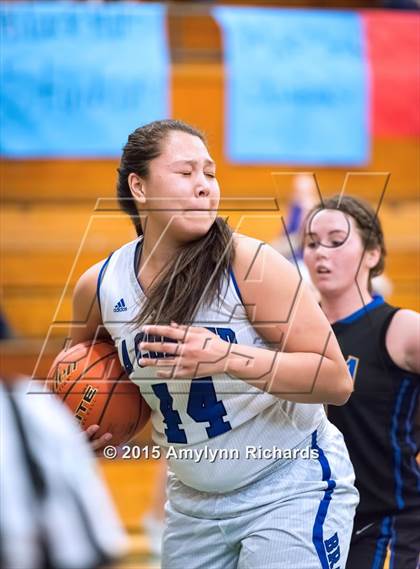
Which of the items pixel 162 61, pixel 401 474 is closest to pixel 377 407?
pixel 401 474

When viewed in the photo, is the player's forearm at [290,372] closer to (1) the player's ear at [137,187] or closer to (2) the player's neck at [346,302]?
(1) the player's ear at [137,187]

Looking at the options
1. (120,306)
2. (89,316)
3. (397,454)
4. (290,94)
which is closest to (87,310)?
(89,316)

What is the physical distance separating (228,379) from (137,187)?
629 millimetres

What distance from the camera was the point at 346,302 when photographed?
347 cm

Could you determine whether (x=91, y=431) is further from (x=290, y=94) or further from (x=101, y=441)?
(x=290, y=94)

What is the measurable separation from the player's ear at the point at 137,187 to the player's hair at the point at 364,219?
2.76 ft

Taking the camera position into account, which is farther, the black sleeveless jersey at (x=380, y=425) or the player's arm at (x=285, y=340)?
the black sleeveless jersey at (x=380, y=425)

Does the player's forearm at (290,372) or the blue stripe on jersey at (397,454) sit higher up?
the player's forearm at (290,372)

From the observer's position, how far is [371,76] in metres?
7.09

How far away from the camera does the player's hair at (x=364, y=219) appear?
3504 millimetres

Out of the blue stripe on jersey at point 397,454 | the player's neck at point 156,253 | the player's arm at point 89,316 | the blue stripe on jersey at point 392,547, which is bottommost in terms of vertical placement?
the blue stripe on jersey at point 392,547

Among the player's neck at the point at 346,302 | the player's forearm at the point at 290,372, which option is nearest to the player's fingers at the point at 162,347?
the player's forearm at the point at 290,372

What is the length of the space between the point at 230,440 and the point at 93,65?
4533 mm

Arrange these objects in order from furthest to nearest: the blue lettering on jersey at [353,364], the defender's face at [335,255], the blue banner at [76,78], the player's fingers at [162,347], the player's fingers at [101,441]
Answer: the blue banner at [76,78] < the defender's face at [335,255] < the blue lettering on jersey at [353,364] < the player's fingers at [101,441] < the player's fingers at [162,347]
